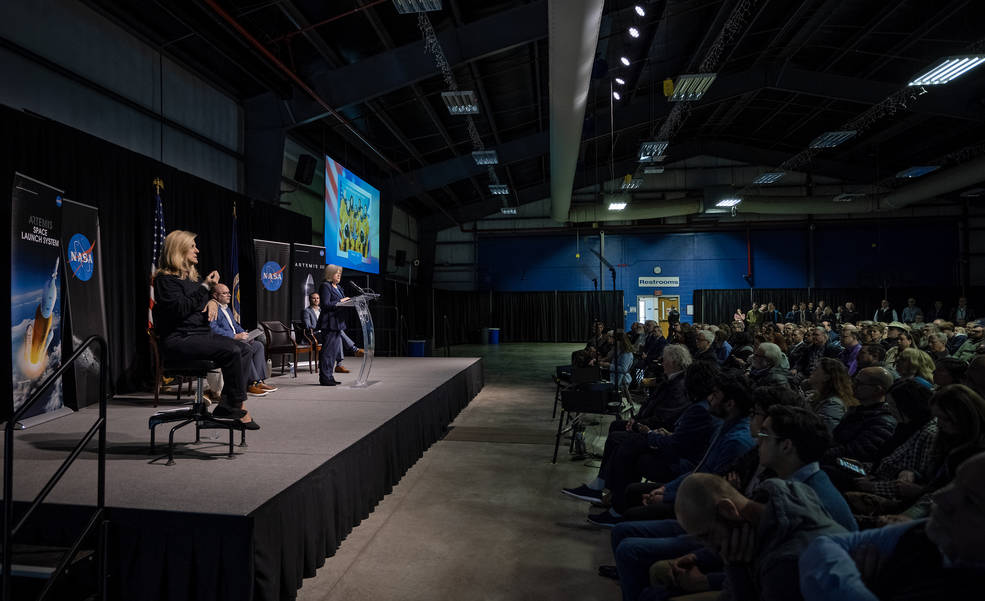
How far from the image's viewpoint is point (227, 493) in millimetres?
2146

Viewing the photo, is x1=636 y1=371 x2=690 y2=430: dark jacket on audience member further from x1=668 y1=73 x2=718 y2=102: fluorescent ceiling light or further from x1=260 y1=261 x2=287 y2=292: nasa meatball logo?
x1=260 y1=261 x2=287 y2=292: nasa meatball logo

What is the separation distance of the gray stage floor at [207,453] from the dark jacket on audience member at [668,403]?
188 centimetres

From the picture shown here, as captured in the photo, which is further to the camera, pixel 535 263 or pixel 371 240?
pixel 535 263

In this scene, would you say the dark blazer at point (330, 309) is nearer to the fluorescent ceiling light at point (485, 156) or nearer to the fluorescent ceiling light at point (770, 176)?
the fluorescent ceiling light at point (485, 156)

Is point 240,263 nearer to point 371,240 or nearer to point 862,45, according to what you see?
point 371,240

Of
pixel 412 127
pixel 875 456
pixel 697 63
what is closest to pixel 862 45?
pixel 697 63

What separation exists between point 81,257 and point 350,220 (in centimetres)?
500

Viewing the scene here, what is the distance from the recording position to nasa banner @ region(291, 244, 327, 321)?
8.03 metres

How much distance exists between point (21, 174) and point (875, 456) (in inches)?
219

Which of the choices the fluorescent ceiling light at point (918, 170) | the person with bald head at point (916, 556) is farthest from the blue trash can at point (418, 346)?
the fluorescent ceiling light at point (918, 170)

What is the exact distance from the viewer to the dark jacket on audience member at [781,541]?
114 centimetres

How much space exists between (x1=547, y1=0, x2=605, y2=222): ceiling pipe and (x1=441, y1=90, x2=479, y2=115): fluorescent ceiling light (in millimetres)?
1215

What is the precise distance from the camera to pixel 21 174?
12.1ft

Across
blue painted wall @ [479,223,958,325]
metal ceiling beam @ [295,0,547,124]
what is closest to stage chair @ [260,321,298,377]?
metal ceiling beam @ [295,0,547,124]
